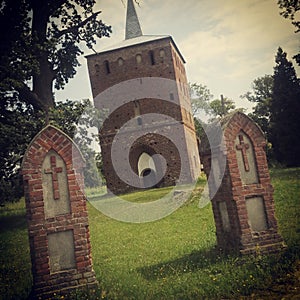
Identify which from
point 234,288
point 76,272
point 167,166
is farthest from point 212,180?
point 167,166

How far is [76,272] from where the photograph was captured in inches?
208

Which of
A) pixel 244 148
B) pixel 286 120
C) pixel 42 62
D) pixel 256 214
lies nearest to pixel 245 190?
pixel 256 214

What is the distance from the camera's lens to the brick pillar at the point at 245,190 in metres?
5.99

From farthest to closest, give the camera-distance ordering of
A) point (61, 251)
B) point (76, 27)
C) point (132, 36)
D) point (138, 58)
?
point (132, 36) → point (138, 58) → point (76, 27) → point (61, 251)

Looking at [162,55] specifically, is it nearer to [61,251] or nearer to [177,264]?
[177,264]

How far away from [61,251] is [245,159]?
4.03 meters

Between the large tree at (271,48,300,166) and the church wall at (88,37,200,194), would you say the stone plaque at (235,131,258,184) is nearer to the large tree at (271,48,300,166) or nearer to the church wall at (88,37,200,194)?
the church wall at (88,37,200,194)

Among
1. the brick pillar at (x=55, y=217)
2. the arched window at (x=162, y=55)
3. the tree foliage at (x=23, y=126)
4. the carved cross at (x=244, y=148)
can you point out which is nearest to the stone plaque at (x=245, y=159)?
the carved cross at (x=244, y=148)

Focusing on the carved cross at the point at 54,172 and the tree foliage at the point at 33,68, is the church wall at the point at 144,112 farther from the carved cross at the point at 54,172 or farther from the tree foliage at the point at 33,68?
the carved cross at the point at 54,172

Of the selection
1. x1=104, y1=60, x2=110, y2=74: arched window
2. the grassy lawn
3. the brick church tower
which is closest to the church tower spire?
the brick church tower

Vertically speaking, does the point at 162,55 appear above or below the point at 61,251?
above

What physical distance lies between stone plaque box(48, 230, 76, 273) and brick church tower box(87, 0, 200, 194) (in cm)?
1905

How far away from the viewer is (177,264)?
6.38 metres

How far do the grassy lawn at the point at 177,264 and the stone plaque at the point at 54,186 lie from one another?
159cm
